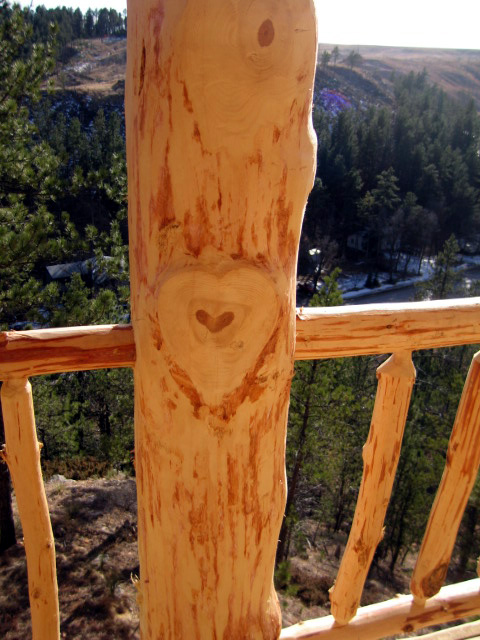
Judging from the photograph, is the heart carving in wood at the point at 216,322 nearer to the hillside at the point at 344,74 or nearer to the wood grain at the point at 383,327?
the wood grain at the point at 383,327

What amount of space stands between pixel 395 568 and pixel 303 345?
10652mm

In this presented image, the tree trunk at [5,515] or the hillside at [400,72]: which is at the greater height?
the hillside at [400,72]

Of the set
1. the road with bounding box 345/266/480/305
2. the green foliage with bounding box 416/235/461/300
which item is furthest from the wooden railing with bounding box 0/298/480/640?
the road with bounding box 345/266/480/305

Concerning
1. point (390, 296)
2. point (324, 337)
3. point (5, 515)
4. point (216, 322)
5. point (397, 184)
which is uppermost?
point (216, 322)

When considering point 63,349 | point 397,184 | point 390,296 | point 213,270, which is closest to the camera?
point 213,270

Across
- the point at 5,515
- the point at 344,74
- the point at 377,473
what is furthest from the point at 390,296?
the point at 344,74

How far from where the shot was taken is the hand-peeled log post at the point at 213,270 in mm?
804

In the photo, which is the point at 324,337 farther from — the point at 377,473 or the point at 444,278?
the point at 444,278

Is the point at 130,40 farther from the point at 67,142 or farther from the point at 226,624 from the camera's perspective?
the point at 67,142

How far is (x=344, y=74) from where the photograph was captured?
52875 mm

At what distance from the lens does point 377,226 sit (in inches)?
1059

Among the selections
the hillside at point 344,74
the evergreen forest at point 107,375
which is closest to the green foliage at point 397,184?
the evergreen forest at point 107,375

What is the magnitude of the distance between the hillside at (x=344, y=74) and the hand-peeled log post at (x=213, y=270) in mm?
38017

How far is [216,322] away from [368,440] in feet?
2.25
